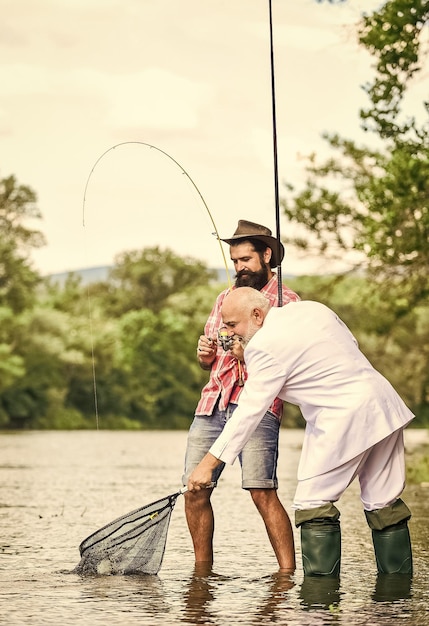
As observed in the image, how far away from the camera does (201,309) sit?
9756 centimetres

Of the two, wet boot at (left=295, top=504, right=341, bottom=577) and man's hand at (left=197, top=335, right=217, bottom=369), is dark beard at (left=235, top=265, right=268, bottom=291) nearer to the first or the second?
man's hand at (left=197, top=335, right=217, bottom=369)

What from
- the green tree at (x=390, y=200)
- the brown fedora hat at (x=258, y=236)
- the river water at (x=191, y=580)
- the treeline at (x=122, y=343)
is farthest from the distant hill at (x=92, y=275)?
the brown fedora hat at (x=258, y=236)

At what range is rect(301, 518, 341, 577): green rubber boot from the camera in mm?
8148

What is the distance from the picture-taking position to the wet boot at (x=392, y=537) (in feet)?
27.1

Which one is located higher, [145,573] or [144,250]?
[144,250]

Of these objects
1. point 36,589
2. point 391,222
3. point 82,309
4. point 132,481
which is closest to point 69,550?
point 36,589

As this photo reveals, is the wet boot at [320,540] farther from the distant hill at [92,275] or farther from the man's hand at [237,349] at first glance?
the distant hill at [92,275]

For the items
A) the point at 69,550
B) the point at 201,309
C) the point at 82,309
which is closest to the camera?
the point at 69,550

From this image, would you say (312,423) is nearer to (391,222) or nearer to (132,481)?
(132,481)

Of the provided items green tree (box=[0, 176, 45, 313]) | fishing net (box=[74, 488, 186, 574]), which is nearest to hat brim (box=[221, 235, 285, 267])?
fishing net (box=[74, 488, 186, 574])

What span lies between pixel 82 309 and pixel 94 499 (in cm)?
7598

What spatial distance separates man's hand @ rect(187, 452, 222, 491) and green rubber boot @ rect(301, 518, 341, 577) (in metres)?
0.57

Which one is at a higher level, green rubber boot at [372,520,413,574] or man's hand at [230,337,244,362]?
man's hand at [230,337,244,362]

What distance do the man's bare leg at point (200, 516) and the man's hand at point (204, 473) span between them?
432 millimetres
